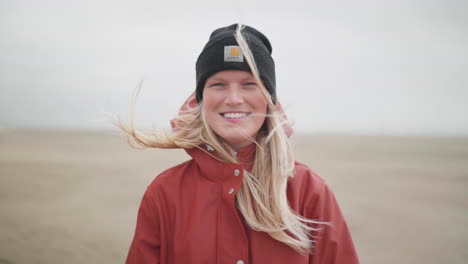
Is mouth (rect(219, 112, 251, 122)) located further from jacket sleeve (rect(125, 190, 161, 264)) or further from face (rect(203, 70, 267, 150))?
jacket sleeve (rect(125, 190, 161, 264))

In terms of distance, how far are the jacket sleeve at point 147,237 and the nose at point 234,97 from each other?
573 mm

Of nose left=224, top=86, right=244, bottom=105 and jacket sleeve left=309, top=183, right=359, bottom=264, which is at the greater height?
nose left=224, top=86, right=244, bottom=105

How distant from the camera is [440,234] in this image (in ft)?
12.0

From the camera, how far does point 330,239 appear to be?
1.32 m

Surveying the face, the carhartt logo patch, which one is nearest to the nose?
the face

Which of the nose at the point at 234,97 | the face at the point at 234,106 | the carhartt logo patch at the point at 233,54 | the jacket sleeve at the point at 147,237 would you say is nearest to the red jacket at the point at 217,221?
the jacket sleeve at the point at 147,237

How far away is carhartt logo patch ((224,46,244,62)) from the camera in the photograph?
1.36 m

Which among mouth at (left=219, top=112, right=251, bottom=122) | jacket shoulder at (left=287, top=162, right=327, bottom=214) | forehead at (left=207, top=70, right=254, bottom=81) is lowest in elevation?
jacket shoulder at (left=287, top=162, right=327, bottom=214)

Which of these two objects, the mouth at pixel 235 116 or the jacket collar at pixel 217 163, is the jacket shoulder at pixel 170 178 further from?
the mouth at pixel 235 116

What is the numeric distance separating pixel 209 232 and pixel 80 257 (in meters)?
2.32

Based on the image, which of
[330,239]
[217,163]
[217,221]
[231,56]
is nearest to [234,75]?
[231,56]

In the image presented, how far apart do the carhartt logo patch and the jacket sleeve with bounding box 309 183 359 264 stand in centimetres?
70

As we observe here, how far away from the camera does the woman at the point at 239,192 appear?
1312 mm

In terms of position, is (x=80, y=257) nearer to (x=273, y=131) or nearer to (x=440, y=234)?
(x=273, y=131)
